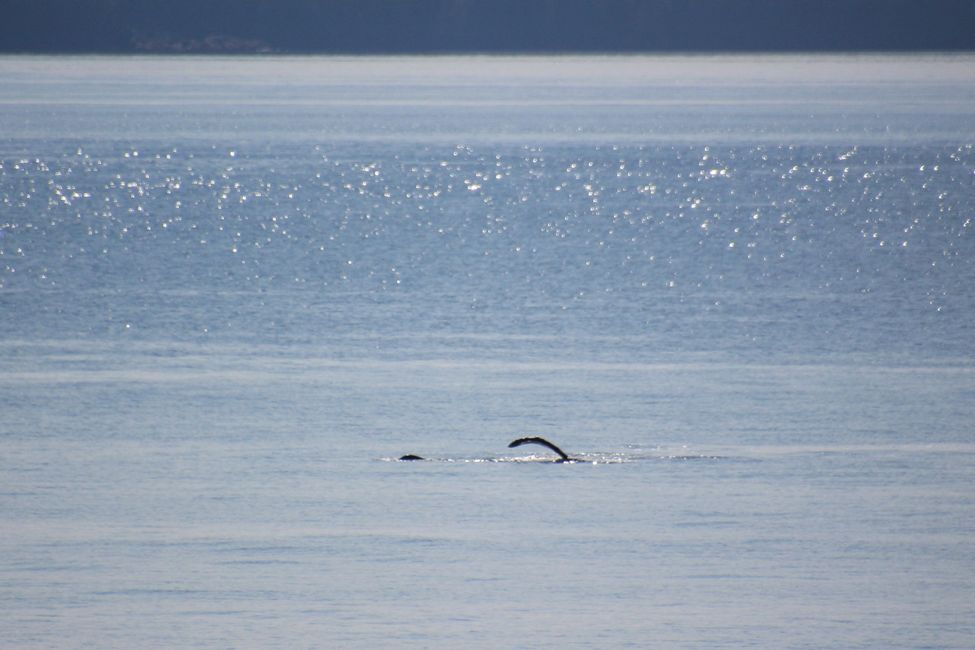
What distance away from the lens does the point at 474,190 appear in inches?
2677

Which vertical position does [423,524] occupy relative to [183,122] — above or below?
below

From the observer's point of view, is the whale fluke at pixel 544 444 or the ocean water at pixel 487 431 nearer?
the ocean water at pixel 487 431

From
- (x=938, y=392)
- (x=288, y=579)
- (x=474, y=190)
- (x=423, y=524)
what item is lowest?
(x=288, y=579)

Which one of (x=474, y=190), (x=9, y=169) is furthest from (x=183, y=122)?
(x=474, y=190)

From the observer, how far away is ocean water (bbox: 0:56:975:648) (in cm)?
1382

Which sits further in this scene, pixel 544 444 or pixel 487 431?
pixel 487 431

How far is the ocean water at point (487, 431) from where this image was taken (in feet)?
45.3

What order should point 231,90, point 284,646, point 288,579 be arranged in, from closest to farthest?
point 284,646 < point 288,579 < point 231,90

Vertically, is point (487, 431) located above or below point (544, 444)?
above

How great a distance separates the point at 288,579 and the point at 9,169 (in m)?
63.1

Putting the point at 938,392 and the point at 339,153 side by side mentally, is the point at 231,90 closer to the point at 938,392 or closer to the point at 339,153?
the point at 339,153

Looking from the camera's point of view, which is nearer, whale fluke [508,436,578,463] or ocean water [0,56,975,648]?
ocean water [0,56,975,648]

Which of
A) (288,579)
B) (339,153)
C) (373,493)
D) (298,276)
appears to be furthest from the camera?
(339,153)

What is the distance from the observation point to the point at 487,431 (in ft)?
65.9
